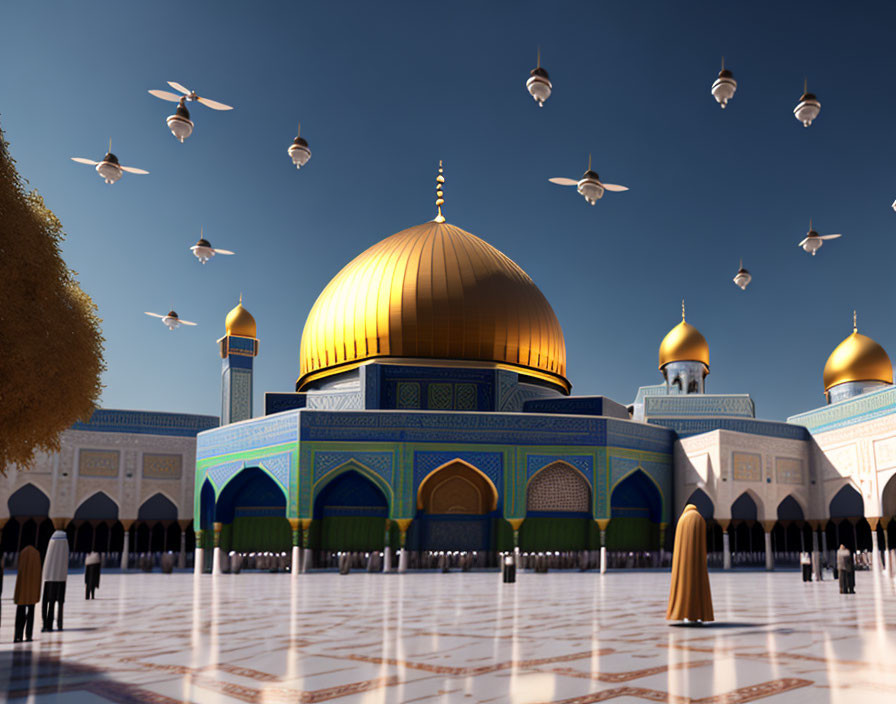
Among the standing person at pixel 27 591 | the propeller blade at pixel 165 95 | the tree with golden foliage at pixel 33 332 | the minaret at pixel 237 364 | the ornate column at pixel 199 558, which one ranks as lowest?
the ornate column at pixel 199 558

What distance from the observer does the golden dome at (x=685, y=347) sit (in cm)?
2881

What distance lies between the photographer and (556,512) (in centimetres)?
2055

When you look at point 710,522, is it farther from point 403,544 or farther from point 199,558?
point 199,558

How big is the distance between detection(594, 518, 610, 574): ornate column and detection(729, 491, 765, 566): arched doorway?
14.4ft

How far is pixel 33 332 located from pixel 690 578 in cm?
594

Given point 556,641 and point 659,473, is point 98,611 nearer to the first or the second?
point 556,641

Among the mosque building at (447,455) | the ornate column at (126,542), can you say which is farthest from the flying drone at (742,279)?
the ornate column at (126,542)

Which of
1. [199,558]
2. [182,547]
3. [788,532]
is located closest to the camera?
[199,558]

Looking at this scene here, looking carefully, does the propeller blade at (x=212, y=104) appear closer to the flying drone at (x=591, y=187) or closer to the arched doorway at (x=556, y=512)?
the flying drone at (x=591, y=187)

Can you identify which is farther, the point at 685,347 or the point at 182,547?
the point at 685,347

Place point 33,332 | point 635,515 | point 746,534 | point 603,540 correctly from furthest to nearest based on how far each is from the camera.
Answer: point 746,534, point 635,515, point 603,540, point 33,332

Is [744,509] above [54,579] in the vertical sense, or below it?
above

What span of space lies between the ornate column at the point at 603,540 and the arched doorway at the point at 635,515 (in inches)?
35.1

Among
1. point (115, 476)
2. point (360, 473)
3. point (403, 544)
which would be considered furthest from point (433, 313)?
point (115, 476)
